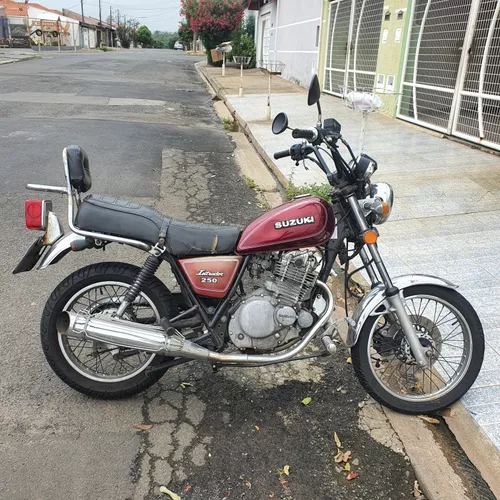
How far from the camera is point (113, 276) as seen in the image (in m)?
2.68

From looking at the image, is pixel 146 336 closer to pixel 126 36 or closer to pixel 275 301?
pixel 275 301

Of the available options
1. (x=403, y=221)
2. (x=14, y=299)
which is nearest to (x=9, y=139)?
(x=14, y=299)

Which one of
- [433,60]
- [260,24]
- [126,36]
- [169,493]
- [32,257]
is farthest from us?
[126,36]

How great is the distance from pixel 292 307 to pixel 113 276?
0.95 metres

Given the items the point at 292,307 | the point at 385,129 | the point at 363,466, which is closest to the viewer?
the point at 363,466

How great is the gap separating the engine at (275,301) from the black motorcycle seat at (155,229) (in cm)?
22

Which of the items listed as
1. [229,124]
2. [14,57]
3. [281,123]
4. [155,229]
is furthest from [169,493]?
[14,57]

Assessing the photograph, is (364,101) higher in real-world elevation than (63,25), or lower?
lower

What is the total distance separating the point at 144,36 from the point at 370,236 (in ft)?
313

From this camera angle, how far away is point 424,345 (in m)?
2.78

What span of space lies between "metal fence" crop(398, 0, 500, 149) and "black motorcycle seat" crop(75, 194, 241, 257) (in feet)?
21.7

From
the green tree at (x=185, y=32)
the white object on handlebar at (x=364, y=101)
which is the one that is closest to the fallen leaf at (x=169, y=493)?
the white object on handlebar at (x=364, y=101)

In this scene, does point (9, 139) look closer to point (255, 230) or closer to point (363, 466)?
point (255, 230)

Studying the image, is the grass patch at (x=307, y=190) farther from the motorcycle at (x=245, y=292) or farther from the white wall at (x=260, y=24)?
the white wall at (x=260, y=24)
